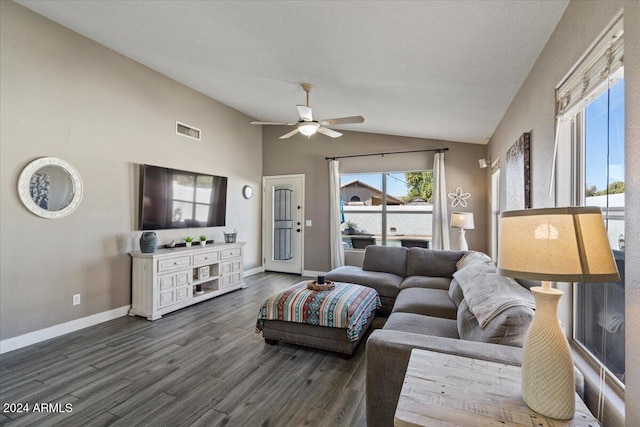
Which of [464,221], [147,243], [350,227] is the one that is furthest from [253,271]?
[464,221]

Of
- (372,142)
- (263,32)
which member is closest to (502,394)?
(263,32)

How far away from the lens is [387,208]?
559 centimetres

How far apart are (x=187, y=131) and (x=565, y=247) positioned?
4.96 meters

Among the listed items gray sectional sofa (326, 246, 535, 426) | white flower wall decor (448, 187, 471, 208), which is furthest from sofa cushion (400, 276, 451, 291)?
white flower wall decor (448, 187, 471, 208)

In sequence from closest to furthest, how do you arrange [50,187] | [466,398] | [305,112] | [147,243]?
[466,398], [50,187], [305,112], [147,243]

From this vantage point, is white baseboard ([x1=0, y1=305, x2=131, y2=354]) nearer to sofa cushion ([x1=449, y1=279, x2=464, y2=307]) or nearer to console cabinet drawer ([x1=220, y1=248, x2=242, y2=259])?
console cabinet drawer ([x1=220, y1=248, x2=242, y2=259])

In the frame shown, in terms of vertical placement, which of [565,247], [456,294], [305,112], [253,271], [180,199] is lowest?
[253,271]

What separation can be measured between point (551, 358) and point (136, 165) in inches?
177

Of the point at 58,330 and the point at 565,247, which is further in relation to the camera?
the point at 58,330

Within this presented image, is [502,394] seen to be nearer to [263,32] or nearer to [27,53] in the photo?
[263,32]

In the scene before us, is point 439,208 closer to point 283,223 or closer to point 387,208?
point 387,208

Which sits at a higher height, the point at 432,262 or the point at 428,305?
the point at 432,262

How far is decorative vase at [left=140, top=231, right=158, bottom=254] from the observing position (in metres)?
3.67

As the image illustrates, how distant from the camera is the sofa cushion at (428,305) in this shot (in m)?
2.62
